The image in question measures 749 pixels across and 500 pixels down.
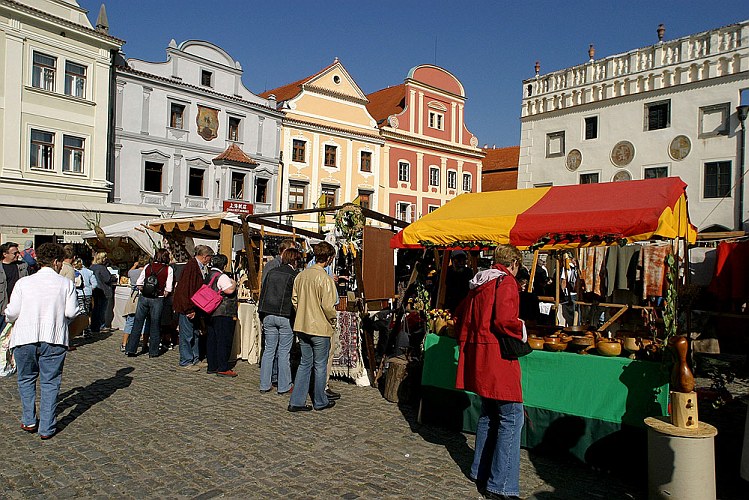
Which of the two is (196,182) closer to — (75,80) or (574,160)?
(75,80)

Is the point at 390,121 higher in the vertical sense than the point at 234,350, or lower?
higher

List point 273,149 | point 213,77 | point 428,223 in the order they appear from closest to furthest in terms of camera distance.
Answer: point 428,223
point 213,77
point 273,149

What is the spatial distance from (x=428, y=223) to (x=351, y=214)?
136cm

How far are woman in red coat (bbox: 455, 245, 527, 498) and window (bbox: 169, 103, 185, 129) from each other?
2272cm

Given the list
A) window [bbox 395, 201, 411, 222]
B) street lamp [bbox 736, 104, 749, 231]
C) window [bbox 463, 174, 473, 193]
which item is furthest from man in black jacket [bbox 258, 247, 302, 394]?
window [bbox 463, 174, 473, 193]

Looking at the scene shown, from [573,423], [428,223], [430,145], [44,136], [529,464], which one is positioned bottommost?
[529,464]

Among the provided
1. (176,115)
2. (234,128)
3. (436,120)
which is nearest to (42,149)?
(176,115)

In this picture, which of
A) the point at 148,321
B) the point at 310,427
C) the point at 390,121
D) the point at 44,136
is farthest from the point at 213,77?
the point at 310,427

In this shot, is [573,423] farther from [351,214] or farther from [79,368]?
[79,368]

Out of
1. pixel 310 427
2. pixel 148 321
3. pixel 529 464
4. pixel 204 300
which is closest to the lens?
pixel 529 464

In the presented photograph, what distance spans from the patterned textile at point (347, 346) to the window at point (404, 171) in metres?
25.6

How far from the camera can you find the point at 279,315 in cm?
644

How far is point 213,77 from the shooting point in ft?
82.5

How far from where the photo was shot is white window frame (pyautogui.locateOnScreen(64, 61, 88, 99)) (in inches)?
799
